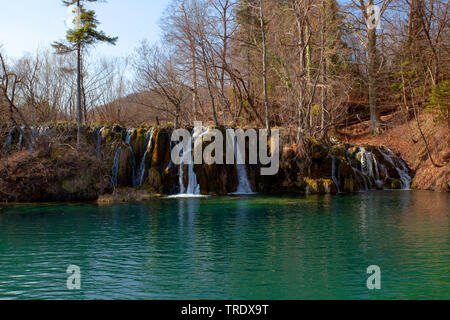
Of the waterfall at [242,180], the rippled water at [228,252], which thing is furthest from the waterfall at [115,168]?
the waterfall at [242,180]

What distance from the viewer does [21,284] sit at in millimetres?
7387

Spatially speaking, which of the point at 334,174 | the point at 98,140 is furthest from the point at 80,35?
the point at 334,174

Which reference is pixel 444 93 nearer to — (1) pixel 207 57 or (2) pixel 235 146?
(2) pixel 235 146

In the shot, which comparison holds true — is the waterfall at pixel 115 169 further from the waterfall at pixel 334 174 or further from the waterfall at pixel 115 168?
the waterfall at pixel 334 174

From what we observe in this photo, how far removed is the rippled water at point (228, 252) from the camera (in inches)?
276

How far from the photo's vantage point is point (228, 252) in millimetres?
9516

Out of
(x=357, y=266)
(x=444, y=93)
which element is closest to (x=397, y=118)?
(x=444, y=93)

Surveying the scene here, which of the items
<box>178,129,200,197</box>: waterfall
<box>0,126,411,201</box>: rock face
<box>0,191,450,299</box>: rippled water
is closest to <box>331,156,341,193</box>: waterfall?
<box>0,126,411,201</box>: rock face

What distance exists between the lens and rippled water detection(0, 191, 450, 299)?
7008 millimetres

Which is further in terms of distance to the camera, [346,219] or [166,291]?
[346,219]

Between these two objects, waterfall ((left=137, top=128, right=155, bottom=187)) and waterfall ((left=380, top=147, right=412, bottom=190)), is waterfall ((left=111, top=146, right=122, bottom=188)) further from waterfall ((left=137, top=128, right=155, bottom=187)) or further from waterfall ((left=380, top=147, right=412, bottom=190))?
waterfall ((left=380, top=147, right=412, bottom=190))

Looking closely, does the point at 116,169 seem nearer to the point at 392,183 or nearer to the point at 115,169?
the point at 115,169
